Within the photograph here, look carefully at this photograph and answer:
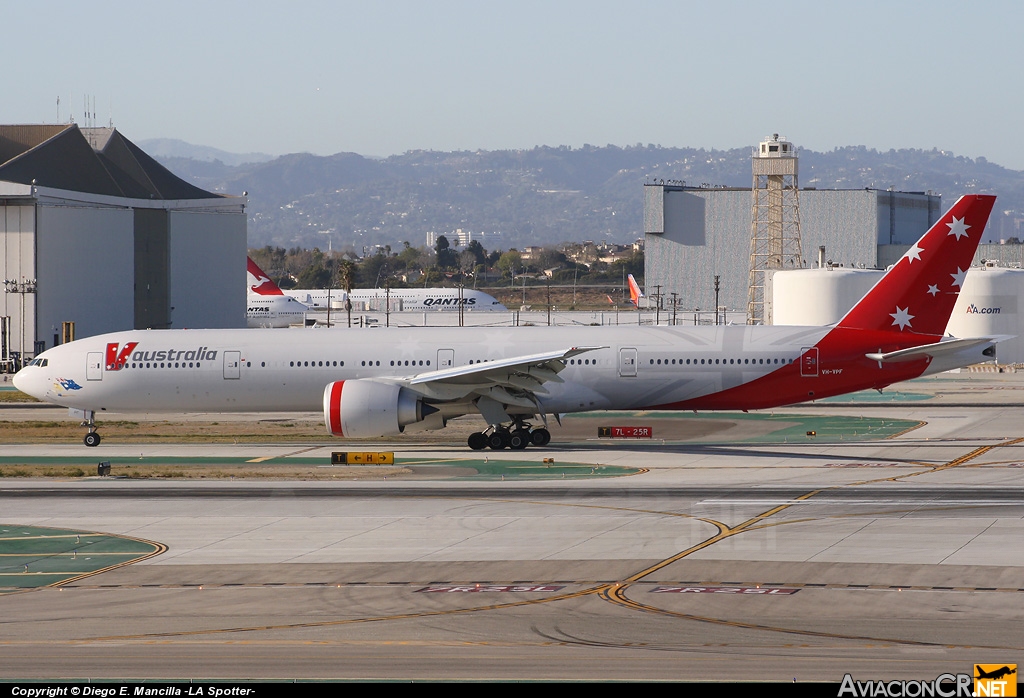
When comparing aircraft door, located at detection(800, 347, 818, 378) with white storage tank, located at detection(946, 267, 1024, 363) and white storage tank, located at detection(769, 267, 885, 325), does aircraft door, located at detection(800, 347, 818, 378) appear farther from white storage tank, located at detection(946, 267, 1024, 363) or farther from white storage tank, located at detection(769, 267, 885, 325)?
white storage tank, located at detection(946, 267, 1024, 363)

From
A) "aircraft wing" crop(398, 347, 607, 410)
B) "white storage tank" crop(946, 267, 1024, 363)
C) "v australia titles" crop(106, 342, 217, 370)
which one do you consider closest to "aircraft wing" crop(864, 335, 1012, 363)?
"aircraft wing" crop(398, 347, 607, 410)

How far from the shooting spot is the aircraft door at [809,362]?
132 ft

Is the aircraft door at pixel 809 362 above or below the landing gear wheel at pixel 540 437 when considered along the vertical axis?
above

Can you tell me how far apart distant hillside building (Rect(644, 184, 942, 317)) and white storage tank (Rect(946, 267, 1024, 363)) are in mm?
77328

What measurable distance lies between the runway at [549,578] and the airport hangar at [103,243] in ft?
193

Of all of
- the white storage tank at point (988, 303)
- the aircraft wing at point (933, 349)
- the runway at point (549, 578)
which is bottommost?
the runway at point (549, 578)

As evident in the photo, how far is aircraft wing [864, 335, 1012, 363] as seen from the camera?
3875cm

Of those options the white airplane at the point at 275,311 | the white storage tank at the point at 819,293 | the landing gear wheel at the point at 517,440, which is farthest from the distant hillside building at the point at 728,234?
the landing gear wheel at the point at 517,440

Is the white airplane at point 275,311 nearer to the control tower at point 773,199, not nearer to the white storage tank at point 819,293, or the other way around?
the control tower at point 773,199

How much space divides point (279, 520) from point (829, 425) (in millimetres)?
26809

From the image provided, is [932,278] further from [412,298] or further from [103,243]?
[412,298]

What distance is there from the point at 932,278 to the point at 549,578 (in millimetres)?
24376

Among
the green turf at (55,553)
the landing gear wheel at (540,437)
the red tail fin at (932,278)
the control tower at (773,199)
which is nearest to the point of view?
the green turf at (55,553)

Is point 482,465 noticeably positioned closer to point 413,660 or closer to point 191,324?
point 413,660
